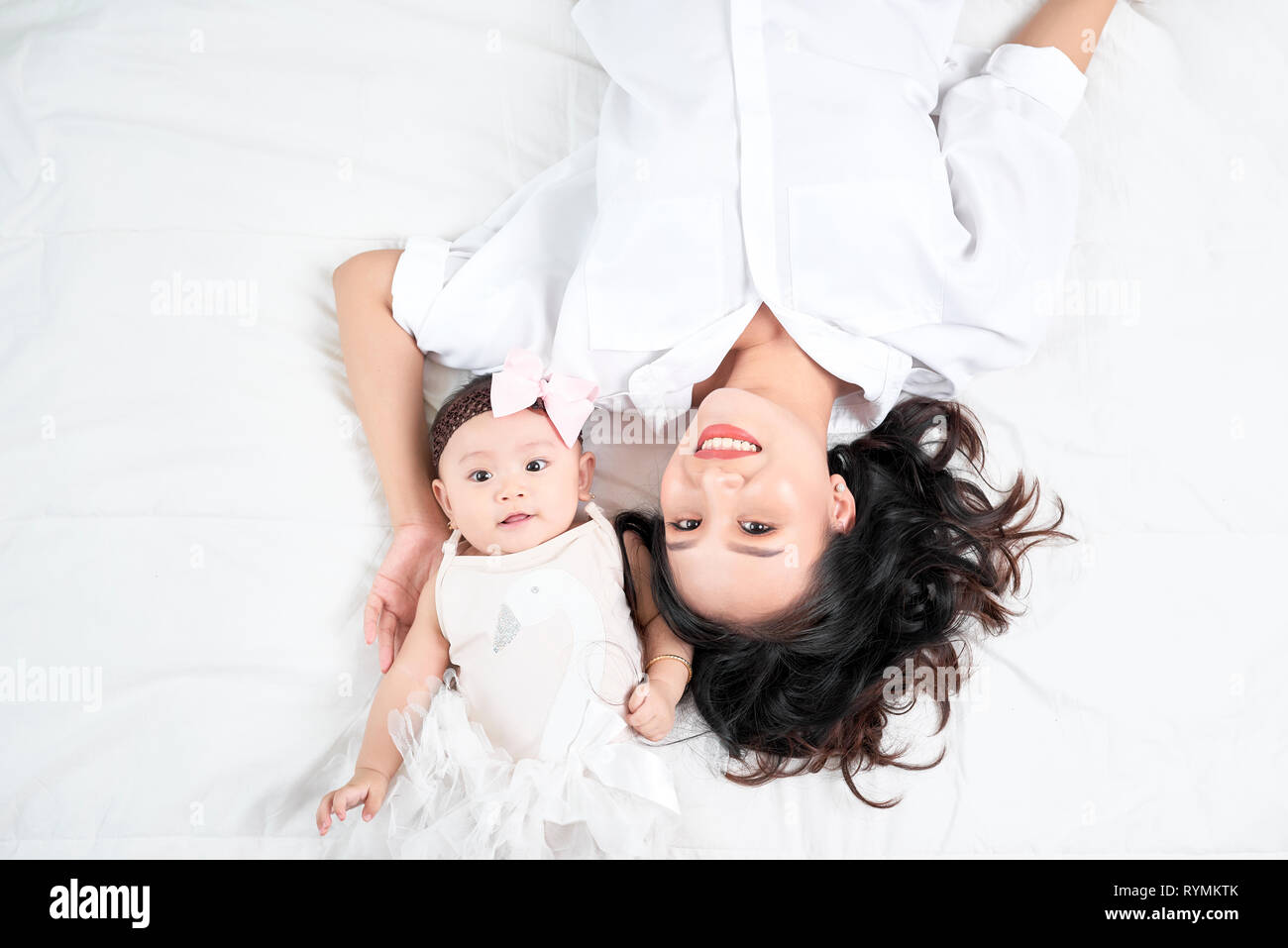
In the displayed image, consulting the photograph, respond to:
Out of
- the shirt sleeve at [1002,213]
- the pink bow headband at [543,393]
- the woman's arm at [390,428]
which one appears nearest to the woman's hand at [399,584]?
the woman's arm at [390,428]

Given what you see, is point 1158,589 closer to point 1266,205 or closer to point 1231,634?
point 1231,634

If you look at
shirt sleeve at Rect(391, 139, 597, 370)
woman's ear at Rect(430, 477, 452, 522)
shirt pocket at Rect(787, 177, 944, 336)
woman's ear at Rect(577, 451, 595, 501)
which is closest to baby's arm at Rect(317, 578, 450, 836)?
woman's ear at Rect(430, 477, 452, 522)

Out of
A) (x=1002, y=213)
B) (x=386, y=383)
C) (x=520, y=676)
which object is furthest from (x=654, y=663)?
(x=1002, y=213)

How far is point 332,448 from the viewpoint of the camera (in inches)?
53.1

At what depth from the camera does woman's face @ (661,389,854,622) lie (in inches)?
43.7

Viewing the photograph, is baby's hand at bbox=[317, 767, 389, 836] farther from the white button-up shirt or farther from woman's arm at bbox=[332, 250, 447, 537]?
the white button-up shirt

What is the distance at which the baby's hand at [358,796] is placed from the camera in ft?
3.57

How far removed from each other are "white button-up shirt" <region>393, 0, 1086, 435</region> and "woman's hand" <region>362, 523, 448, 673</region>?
27 cm

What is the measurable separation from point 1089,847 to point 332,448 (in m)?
1.15

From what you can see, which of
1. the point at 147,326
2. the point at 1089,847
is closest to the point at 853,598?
the point at 1089,847

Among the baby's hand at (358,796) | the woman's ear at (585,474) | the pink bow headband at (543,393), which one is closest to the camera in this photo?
the baby's hand at (358,796)

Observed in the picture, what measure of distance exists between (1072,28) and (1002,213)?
362 mm

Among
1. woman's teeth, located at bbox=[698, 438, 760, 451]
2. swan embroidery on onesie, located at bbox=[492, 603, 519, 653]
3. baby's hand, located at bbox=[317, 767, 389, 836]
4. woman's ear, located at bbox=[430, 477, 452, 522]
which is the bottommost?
baby's hand, located at bbox=[317, 767, 389, 836]

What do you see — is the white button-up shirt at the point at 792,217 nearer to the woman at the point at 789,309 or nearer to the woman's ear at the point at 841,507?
the woman at the point at 789,309
